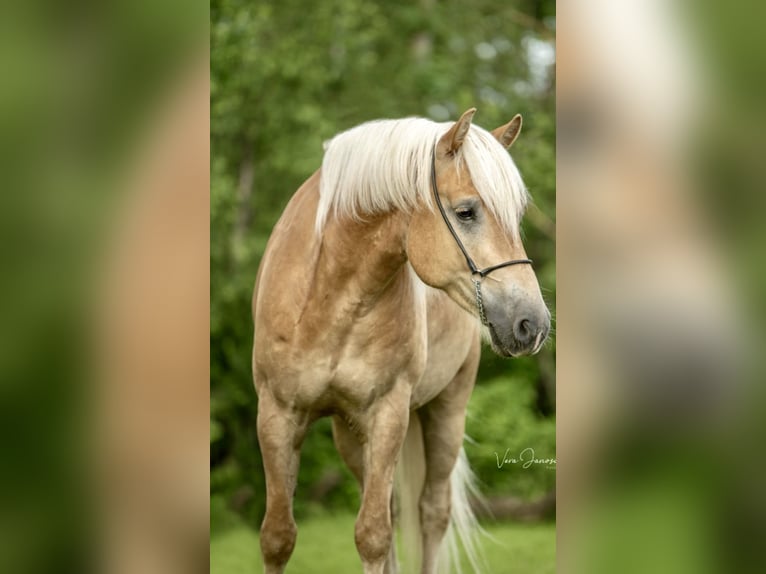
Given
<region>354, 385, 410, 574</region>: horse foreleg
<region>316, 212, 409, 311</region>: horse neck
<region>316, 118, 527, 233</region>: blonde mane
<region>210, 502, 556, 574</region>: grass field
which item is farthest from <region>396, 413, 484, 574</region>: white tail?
<region>316, 118, 527, 233</region>: blonde mane

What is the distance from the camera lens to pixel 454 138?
7.86ft

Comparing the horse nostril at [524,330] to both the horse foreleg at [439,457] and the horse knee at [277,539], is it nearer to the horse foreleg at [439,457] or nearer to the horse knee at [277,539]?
the horse foreleg at [439,457]

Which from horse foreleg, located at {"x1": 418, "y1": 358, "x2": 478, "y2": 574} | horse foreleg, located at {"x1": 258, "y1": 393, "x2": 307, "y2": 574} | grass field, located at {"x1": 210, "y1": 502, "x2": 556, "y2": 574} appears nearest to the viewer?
horse foreleg, located at {"x1": 258, "y1": 393, "x2": 307, "y2": 574}

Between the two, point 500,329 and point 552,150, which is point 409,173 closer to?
point 500,329

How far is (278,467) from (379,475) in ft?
1.12

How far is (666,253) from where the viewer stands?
251 cm

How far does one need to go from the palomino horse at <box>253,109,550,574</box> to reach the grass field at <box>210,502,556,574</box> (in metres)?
0.24

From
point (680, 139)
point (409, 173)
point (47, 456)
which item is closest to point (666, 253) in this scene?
point (680, 139)

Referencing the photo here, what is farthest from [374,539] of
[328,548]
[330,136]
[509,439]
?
[330,136]

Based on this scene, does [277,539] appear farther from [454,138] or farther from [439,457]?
[454,138]

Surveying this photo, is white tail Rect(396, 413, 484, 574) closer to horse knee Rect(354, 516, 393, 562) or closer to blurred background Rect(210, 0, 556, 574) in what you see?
blurred background Rect(210, 0, 556, 574)

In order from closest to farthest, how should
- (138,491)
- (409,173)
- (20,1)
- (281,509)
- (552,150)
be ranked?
1. (20,1)
2. (138,491)
3. (409,173)
4. (281,509)
5. (552,150)

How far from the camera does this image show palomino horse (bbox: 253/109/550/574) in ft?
7.81

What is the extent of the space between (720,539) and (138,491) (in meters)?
1.73
